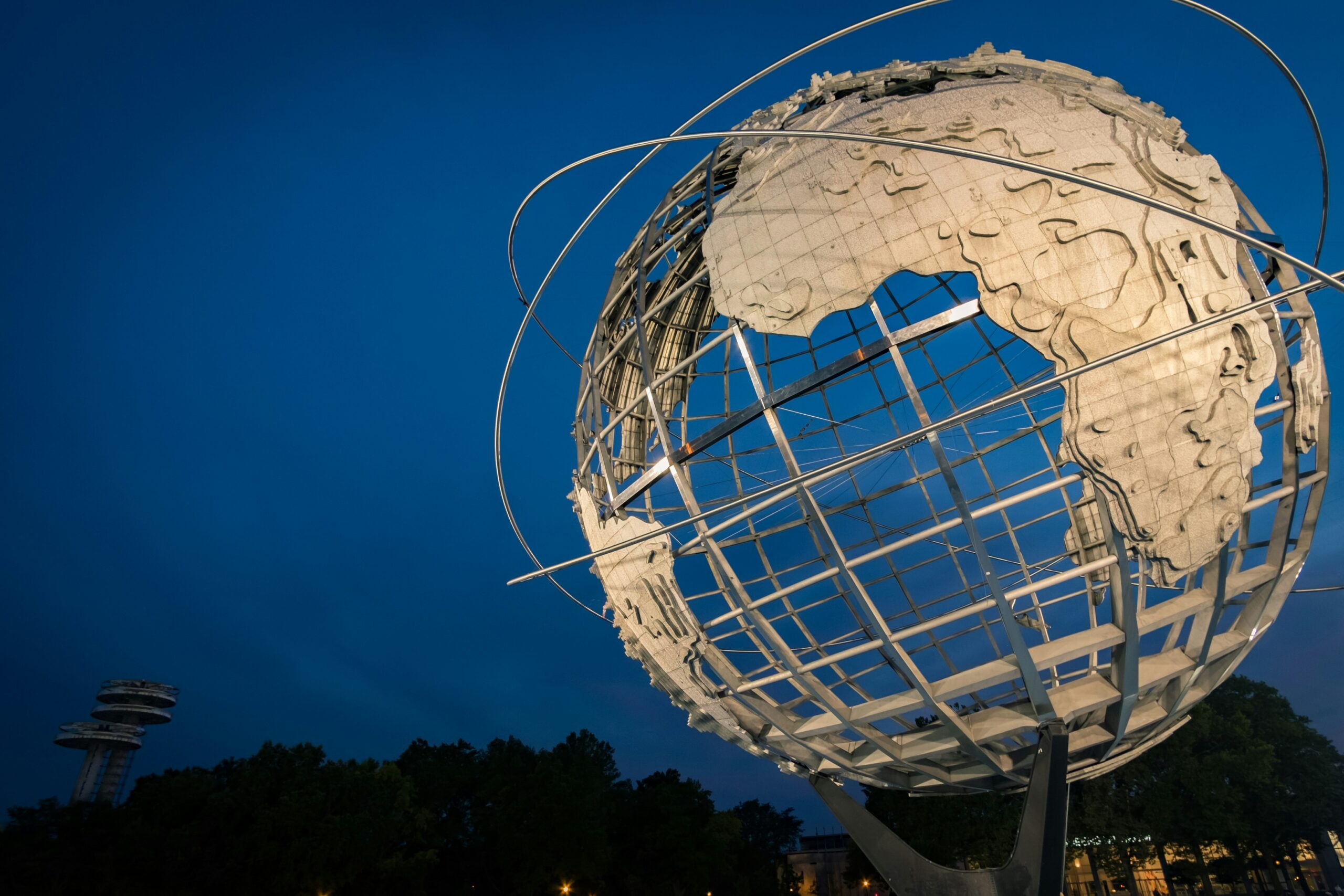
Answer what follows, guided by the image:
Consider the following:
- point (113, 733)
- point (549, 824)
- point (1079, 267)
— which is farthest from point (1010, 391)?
point (113, 733)

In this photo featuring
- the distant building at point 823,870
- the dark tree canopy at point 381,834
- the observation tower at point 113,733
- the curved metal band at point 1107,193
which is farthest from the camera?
the distant building at point 823,870

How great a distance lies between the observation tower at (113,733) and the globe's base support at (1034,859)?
167ft

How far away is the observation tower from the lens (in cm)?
4328

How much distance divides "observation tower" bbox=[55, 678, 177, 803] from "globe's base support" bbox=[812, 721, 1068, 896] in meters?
51.0

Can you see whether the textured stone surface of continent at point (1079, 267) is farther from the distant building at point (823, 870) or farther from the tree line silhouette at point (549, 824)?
the distant building at point (823, 870)

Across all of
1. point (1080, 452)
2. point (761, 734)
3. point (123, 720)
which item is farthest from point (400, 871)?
point (123, 720)

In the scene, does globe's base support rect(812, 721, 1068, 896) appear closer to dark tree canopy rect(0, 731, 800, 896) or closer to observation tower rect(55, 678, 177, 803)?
dark tree canopy rect(0, 731, 800, 896)

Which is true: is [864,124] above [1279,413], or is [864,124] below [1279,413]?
above

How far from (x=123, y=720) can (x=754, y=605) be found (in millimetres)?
53009

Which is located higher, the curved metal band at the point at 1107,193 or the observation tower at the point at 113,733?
the observation tower at the point at 113,733

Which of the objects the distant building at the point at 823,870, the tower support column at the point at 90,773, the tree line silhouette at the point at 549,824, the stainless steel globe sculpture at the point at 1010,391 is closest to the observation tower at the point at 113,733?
the tower support column at the point at 90,773

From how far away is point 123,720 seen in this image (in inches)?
1757

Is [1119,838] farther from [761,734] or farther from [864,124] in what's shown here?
[864,124]

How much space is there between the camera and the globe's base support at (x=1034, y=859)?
6.01 meters
